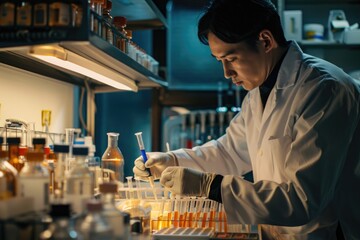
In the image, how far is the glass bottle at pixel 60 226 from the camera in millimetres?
1104

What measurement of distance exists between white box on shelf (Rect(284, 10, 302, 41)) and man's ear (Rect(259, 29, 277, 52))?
5.92 ft

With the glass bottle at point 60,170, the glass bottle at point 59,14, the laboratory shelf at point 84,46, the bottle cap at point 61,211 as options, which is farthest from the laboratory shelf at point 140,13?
the bottle cap at point 61,211

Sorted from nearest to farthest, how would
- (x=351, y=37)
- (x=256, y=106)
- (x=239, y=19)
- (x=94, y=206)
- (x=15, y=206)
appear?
1. (x=94, y=206)
2. (x=15, y=206)
3. (x=239, y=19)
4. (x=256, y=106)
5. (x=351, y=37)

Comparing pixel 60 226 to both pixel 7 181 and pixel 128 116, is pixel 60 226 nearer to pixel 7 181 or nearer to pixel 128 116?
pixel 7 181

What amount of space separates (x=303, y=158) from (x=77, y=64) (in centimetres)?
91

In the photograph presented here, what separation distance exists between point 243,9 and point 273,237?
0.93 m

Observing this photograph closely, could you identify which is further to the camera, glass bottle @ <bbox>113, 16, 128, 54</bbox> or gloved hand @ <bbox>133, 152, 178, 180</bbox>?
gloved hand @ <bbox>133, 152, 178, 180</bbox>

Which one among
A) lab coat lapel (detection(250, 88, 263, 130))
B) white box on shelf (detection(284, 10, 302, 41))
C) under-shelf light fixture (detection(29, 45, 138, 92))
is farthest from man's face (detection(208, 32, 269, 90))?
white box on shelf (detection(284, 10, 302, 41))

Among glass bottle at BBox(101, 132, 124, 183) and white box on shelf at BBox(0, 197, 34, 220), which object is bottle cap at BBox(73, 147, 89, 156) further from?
glass bottle at BBox(101, 132, 124, 183)

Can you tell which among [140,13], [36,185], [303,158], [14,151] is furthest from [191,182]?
[140,13]

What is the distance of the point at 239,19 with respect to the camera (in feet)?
6.84

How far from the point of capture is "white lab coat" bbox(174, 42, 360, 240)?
6.09 ft

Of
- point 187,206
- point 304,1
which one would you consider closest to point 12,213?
point 187,206

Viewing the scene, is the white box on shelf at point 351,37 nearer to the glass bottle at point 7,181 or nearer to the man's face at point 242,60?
the man's face at point 242,60
